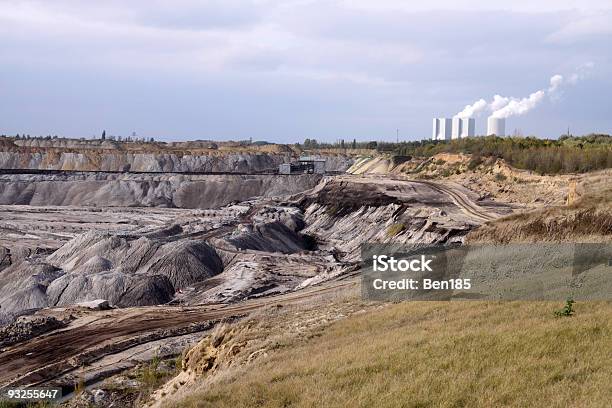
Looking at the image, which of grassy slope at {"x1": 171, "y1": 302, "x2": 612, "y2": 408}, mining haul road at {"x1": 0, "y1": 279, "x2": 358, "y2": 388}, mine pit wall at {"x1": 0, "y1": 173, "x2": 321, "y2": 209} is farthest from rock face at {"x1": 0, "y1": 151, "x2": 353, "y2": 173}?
grassy slope at {"x1": 171, "y1": 302, "x2": 612, "y2": 408}

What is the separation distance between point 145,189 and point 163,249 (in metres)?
53.4

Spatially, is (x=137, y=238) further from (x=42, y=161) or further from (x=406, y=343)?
(x=42, y=161)

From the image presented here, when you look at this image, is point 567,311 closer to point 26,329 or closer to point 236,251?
point 26,329

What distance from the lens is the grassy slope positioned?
1021 centimetres

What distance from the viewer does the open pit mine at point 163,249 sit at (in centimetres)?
2684

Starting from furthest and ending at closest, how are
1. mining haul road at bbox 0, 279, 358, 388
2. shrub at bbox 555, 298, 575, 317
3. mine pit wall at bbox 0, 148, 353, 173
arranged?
mine pit wall at bbox 0, 148, 353, 173
mining haul road at bbox 0, 279, 358, 388
shrub at bbox 555, 298, 575, 317

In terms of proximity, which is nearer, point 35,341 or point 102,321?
point 35,341

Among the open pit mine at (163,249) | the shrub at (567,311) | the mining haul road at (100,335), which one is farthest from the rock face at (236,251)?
the shrub at (567,311)

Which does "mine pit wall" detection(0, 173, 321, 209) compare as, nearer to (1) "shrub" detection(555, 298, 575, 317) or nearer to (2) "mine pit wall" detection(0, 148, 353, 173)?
(2) "mine pit wall" detection(0, 148, 353, 173)

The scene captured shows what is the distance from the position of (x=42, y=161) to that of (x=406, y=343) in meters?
122

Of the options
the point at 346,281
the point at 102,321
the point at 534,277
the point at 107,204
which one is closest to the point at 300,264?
the point at 346,281

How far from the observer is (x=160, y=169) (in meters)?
126

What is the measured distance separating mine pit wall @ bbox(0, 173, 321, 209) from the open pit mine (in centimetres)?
22

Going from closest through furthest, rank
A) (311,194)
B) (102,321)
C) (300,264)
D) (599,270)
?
1. (599,270)
2. (102,321)
3. (300,264)
4. (311,194)
